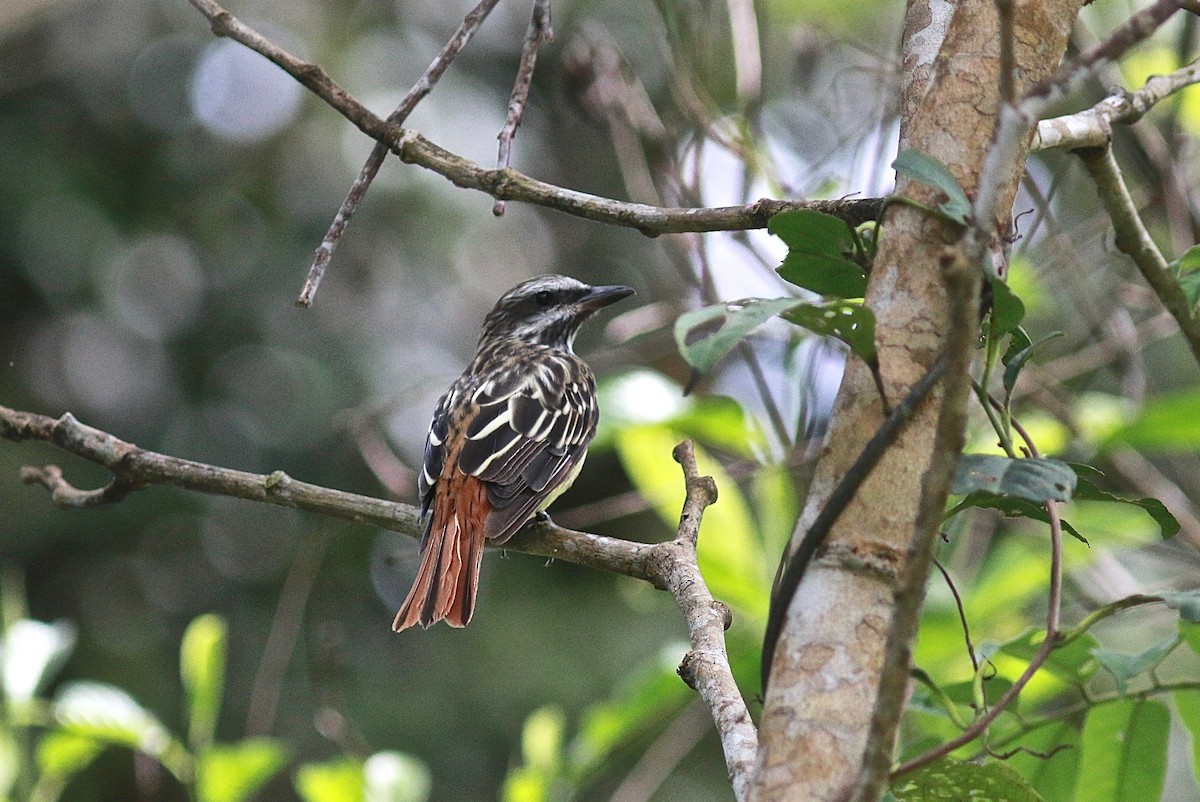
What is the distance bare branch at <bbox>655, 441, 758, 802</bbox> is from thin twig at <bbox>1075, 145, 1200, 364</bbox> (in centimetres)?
96

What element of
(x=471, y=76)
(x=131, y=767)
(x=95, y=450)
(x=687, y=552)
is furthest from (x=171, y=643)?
(x=687, y=552)

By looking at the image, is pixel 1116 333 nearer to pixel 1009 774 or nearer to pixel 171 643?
pixel 1009 774

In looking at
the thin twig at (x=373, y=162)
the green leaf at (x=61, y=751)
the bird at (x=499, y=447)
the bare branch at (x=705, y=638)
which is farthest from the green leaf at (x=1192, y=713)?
the green leaf at (x=61, y=751)

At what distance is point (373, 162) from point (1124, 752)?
179 cm

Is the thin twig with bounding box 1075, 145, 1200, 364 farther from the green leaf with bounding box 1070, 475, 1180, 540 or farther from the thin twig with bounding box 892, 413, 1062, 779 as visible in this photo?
the thin twig with bounding box 892, 413, 1062, 779

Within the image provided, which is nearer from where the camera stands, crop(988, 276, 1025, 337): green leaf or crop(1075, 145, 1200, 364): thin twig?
crop(988, 276, 1025, 337): green leaf

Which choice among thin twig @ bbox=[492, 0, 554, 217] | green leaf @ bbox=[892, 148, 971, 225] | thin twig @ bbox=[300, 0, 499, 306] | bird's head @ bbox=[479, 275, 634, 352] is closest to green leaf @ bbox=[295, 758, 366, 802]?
thin twig @ bbox=[300, 0, 499, 306]

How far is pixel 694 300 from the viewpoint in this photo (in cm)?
449

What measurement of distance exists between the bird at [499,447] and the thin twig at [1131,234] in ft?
6.00

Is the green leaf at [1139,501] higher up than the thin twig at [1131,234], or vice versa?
the thin twig at [1131,234]

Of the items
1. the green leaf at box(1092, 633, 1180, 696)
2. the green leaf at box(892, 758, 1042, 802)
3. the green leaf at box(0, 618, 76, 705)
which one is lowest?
the green leaf at box(892, 758, 1042, 802)

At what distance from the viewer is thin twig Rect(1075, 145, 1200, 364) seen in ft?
7.77

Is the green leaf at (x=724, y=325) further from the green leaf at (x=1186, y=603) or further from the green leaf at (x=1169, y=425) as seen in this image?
the green leaf at (x=1169, y=425)

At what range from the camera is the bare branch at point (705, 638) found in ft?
5.45
